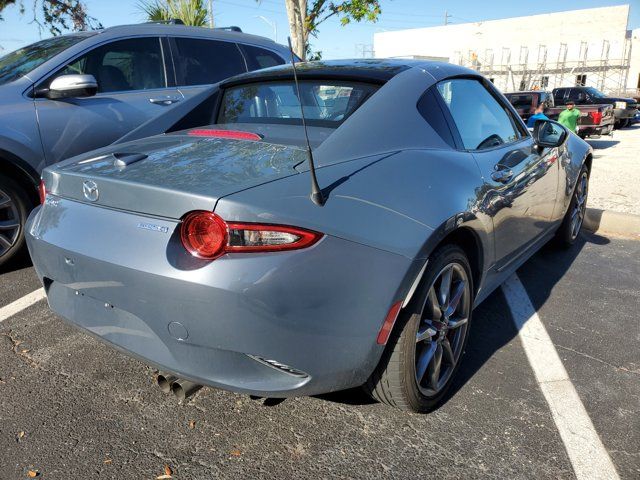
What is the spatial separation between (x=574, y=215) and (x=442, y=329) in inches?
120

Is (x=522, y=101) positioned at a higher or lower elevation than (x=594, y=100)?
higher

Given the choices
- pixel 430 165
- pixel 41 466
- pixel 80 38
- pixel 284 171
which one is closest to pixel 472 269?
pixel 430 165

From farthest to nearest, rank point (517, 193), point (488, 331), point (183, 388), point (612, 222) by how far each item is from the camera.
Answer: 1. point (612, 222)
2. point (488, 331)
3. point (517, 193)
4. point (183, 388)

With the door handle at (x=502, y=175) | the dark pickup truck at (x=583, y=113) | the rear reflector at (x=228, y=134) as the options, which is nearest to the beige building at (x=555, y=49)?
the dark pickup truck at (x=583, y=113)

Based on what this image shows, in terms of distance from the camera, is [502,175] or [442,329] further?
[502,175]

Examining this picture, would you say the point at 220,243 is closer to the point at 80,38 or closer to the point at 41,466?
the point at 41,466

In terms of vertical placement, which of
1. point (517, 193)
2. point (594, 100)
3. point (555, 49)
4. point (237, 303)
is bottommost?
point (594, 100)

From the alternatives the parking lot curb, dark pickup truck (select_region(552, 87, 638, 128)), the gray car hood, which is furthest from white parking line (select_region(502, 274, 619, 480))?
dark pickup truck (select_region(552, 87, 638, 128))

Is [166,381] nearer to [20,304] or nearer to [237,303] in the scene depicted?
[237,303]

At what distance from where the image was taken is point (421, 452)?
2.26m

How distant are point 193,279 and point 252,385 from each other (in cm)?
45

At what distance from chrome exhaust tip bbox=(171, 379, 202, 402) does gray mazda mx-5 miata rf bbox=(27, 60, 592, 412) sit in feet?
0.59

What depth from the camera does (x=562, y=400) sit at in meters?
2.68

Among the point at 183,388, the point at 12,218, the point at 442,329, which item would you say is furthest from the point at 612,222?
the point at 12,218
